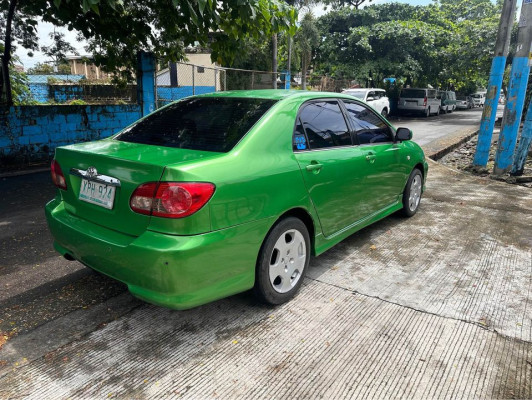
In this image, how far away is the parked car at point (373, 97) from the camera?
17.9 metres

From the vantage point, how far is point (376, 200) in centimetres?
413

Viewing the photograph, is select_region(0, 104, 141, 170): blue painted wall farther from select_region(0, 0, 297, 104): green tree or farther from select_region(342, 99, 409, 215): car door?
select_region(342, 99, 409, 215): car door

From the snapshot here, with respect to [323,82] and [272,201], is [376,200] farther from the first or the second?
[323,82]

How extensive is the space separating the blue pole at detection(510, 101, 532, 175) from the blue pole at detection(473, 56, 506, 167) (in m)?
0.69

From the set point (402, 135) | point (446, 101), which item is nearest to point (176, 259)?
point (402, 135)

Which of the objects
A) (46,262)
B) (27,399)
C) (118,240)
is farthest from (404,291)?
(46,262)

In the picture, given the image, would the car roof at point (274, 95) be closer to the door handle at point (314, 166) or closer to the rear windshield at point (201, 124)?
the rear windshield at point (201, 124)

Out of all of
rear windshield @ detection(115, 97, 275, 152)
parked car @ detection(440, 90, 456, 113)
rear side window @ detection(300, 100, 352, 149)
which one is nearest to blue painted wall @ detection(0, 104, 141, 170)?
rear windshield @ detection(115, 97, 275, 152)

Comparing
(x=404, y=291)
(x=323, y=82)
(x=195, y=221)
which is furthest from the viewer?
(x=323, y=82)

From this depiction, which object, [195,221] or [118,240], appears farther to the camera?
[118,240]

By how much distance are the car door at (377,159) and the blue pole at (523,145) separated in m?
4.07

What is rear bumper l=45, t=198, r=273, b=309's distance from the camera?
229cm

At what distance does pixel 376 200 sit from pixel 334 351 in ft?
6.51

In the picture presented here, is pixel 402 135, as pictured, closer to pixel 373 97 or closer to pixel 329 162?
pixel 329 162
